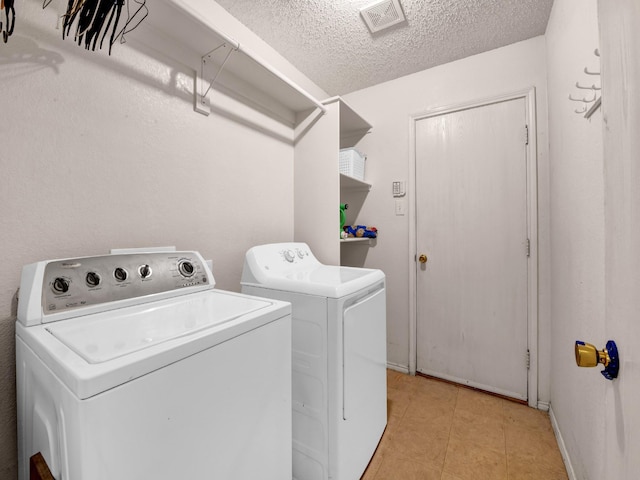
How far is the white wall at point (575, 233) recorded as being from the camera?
1.05 m

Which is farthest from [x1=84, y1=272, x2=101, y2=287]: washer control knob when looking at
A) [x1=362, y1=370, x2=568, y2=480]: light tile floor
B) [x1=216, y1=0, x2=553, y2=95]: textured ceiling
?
[x1=216, y1=0, x2=553, y2=95]: textured ceiling

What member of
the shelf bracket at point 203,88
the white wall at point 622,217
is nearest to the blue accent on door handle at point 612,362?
the white wall at point 622,217

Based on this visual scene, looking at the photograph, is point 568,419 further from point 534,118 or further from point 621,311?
point 534,118

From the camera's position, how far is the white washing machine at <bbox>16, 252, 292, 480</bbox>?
0.52 m

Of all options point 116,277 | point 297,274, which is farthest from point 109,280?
point 297,274

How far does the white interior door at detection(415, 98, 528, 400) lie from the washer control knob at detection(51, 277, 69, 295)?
2.15 meters

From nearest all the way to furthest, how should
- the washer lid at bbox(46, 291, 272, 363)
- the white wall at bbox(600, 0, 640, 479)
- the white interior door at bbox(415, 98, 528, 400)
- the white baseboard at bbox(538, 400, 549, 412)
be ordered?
the white wall at bbox(600, 0, 640, 479)
the washer lid at bbox(46, 291, 272, 363)
the white baseboard at bbox(538, 400, 549, 412)
the white interior door at bbox(415, 98, 528, 400)

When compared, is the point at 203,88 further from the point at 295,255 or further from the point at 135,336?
the point at 135,336

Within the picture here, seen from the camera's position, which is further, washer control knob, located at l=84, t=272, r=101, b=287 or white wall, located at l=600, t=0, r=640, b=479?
washer control knob, located at l=84, t=272, r=101, b=287

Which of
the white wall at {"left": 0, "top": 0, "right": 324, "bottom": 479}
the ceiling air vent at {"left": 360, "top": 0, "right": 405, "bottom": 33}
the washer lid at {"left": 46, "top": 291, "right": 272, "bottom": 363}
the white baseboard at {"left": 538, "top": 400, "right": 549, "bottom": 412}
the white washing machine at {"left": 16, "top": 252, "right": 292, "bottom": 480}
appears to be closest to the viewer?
the white washing machine at {"left": 16, "top": 252, "right": 292, "bottom": 480}

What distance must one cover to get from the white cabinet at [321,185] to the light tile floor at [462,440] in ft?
3.64

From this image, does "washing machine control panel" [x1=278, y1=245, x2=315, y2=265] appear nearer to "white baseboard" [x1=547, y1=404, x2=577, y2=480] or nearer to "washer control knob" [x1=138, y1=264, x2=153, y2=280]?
"washer control knob" [x1=138, y1=264, x2=153, y2=280]

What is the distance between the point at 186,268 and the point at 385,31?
1.88 m

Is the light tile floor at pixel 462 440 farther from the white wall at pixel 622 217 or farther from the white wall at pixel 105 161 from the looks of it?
the white wall at pixel 105 161
